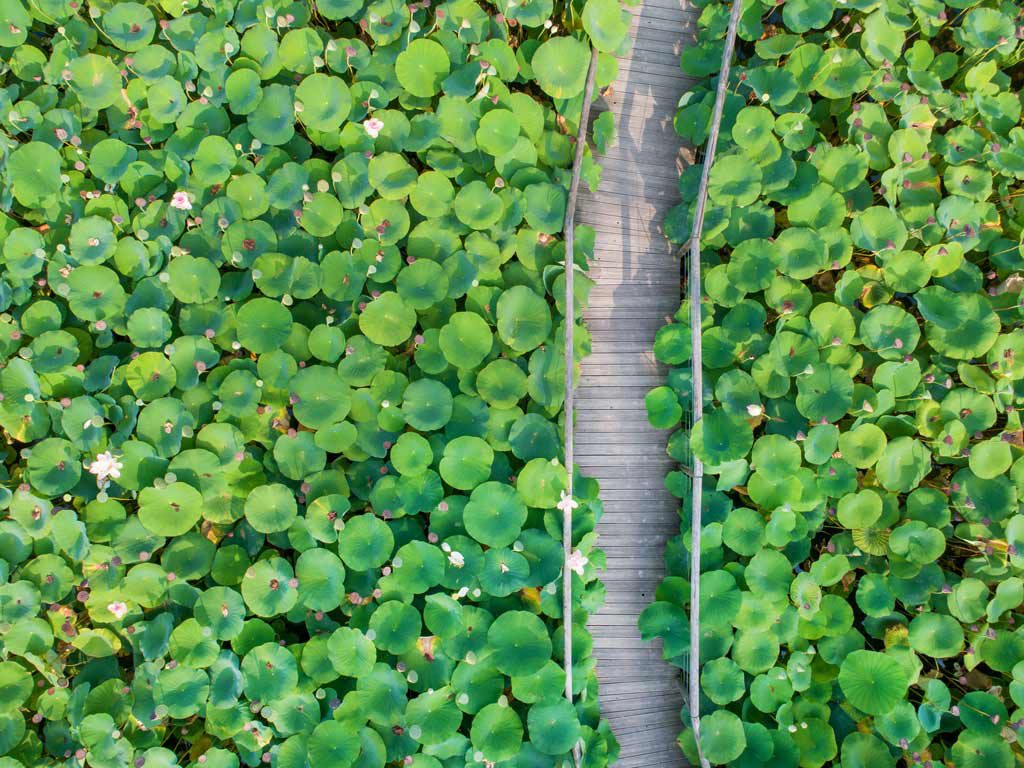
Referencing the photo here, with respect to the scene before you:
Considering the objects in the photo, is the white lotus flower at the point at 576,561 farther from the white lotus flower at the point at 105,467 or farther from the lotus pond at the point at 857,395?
the white lotus flower at the point at 105,467

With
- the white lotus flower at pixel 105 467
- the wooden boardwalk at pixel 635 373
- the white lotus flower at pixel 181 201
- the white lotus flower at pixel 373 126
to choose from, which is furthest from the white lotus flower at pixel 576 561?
the white lotus flower at pixel 181 201

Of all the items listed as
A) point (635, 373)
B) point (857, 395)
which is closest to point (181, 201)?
point (635, 373)

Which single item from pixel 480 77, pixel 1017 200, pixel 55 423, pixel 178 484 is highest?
pixel 480 77

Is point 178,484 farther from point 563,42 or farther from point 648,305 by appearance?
point 563,42

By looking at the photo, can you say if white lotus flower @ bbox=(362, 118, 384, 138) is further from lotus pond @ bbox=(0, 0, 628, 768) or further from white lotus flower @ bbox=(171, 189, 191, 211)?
white lotus flower @ bbox=(171, 189, 191, 211)

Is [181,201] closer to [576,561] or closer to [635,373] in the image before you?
[635,373]

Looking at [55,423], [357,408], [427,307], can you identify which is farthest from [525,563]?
[55,423]

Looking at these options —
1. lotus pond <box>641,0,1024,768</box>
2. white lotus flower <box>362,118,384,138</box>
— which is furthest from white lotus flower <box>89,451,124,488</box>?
lotus pond <box>641,0,1024,768</box>
